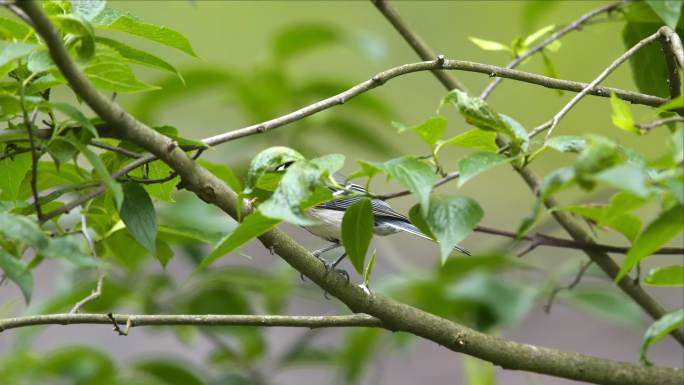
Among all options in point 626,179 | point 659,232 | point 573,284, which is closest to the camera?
point 626,179

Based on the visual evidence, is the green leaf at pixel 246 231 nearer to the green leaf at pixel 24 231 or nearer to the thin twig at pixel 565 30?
the green leaf at pixel 24 231

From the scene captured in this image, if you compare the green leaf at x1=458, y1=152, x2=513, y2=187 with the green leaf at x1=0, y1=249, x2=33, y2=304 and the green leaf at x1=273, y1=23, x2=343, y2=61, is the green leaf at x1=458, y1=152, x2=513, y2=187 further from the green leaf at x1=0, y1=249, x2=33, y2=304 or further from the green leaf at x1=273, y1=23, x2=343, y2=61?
the green leaf at x1=273, y1=23, x2=343, y2=61

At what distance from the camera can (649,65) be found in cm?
226

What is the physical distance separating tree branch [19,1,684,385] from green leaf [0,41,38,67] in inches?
3.7

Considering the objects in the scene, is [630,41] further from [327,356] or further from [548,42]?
[327,356]

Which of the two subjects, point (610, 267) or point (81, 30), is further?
point (610, 267)

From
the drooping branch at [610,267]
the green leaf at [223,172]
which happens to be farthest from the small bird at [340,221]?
the green leaf at [223,172]

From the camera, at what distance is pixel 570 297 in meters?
3.18

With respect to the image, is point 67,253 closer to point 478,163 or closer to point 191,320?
point 191,320

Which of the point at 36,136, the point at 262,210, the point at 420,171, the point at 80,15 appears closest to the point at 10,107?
the point at 36,136

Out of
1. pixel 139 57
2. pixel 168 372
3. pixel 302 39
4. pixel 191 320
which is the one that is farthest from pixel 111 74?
pixel 302 39

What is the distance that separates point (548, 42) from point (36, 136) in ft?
4.68

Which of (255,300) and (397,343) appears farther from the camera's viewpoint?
(255,300)

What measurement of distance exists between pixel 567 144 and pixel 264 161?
0.54 m
